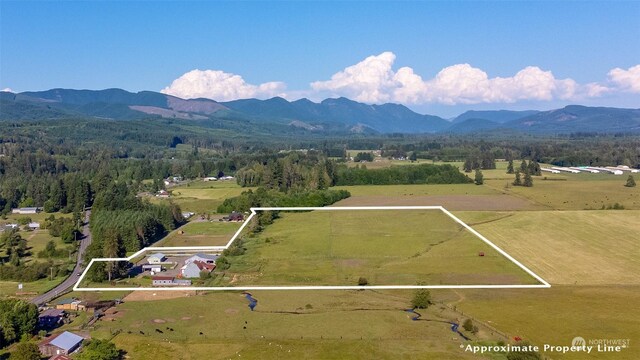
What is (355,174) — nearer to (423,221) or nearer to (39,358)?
(423,221)

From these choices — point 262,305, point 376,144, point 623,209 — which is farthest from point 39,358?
point 376,144

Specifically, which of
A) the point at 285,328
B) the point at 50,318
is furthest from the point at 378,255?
the point at 50,318

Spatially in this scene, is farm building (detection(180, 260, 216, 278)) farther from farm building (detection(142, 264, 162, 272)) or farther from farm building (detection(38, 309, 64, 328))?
farm building (detection(38, 309, 64, 328))

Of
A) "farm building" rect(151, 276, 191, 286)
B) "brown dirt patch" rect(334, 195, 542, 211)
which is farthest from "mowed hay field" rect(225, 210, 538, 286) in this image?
"brown dirt patch" rect(334, 195, 542, 211)

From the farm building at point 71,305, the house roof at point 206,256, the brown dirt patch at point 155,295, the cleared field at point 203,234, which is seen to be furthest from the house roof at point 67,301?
the cleared field at point 203,234

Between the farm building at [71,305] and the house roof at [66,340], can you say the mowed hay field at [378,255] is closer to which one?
the farm building at [71,305]

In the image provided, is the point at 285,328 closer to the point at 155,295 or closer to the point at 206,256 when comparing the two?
the point at 155,295

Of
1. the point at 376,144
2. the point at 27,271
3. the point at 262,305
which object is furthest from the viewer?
the point at 376,144
